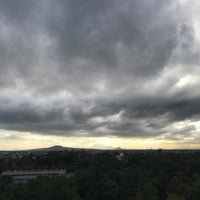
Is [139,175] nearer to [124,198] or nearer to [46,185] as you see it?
[124,198]

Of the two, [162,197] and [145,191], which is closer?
[145,191]

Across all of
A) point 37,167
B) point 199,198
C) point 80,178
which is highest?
point 37,167

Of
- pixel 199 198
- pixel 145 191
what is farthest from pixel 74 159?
pixel 199 198

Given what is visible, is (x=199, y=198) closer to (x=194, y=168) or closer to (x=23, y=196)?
(x=23, y=196)

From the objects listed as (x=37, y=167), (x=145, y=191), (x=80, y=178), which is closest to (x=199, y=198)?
(x=145, y=191)

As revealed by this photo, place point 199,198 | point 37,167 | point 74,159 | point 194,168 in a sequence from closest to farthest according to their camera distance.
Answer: point 199,198 → point 194,168 → point 37,167 → point 74,159

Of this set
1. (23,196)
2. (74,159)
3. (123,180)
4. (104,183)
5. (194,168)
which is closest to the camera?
(23,196)

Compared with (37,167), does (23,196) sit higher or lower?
lower

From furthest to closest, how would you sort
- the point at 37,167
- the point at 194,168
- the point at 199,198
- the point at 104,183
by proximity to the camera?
the point at 37,167 → the point at 194,168 → the point at 104,183 → the point at 199,198

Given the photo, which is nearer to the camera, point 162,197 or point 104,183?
point 104,183
